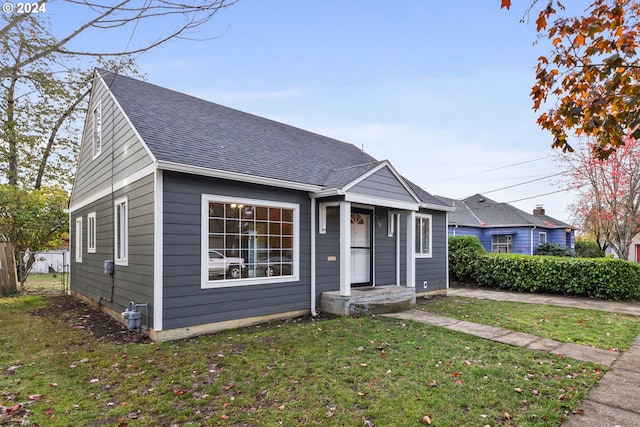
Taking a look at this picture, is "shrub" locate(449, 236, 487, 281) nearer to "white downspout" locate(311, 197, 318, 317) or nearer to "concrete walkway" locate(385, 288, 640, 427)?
"concrete walkway" locate(385, 288, 640, 427)

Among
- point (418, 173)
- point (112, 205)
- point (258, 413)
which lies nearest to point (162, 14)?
point (258, 413)

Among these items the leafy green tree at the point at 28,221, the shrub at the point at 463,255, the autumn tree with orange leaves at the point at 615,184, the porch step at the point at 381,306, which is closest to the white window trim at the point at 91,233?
the leafy green tree at the point at 28,221

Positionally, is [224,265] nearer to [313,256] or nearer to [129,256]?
[129,256]

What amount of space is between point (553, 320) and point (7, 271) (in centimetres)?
1585

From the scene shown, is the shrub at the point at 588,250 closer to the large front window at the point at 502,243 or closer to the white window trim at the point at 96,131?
the large front window at the point at 502,243

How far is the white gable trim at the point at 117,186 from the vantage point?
6.11m

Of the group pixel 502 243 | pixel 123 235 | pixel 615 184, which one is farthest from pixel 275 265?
pixel 502 243

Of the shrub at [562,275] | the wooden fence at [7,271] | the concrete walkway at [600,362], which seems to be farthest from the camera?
the wooden fence at [7,271]

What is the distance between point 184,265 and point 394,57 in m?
8.50

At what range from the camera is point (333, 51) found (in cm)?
1027

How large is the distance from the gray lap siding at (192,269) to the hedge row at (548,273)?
9661 millimetres

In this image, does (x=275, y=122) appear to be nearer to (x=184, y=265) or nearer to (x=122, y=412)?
(x=184, y=265)

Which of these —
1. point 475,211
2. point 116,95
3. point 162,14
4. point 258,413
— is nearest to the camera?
point 162,14

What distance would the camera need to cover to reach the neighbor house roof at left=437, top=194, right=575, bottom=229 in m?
20.8
